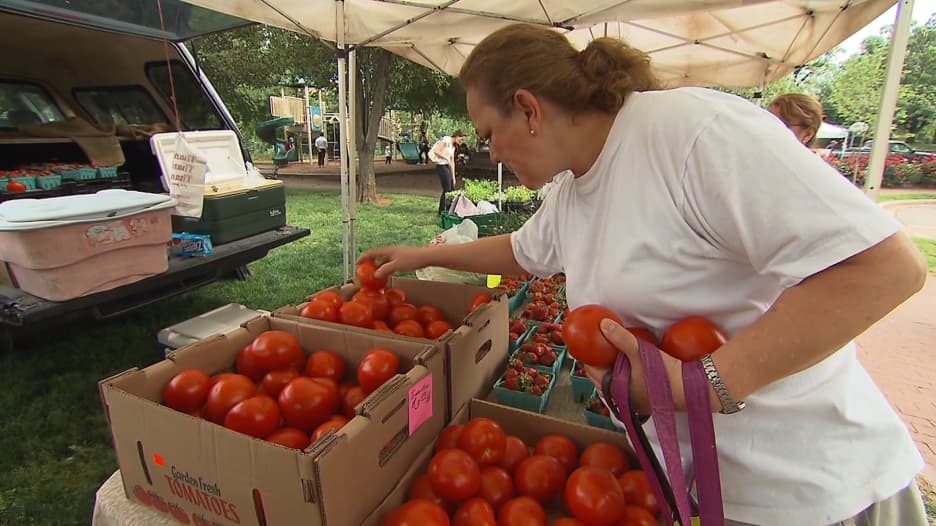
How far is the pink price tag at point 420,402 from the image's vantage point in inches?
55.9

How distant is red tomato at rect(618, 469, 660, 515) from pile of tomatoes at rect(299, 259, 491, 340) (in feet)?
2.68

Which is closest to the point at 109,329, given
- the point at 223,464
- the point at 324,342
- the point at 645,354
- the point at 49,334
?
the point at 49,334

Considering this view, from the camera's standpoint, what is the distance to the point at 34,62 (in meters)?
5.25

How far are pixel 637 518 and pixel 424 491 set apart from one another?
538mm

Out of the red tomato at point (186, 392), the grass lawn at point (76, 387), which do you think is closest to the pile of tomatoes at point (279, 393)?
the red tomato at point (186, 392)

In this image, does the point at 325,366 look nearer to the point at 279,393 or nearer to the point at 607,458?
the point at 279,393

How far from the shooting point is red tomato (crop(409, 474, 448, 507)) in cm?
134

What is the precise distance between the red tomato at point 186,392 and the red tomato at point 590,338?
108 centimetres

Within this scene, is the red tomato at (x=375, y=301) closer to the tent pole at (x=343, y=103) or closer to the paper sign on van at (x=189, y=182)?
the tent pole at (x=343, y=103)

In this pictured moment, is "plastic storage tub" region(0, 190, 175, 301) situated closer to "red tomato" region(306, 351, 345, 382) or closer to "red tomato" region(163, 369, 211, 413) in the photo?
"red tomato" region(163, 369, 211, 413)

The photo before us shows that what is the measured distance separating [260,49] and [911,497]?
15.4 m

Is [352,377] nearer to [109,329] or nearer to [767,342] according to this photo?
[767,342]

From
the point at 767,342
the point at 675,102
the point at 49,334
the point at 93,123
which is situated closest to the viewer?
the point at 767,342

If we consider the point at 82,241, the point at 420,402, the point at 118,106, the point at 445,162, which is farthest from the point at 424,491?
the point at 445,162
